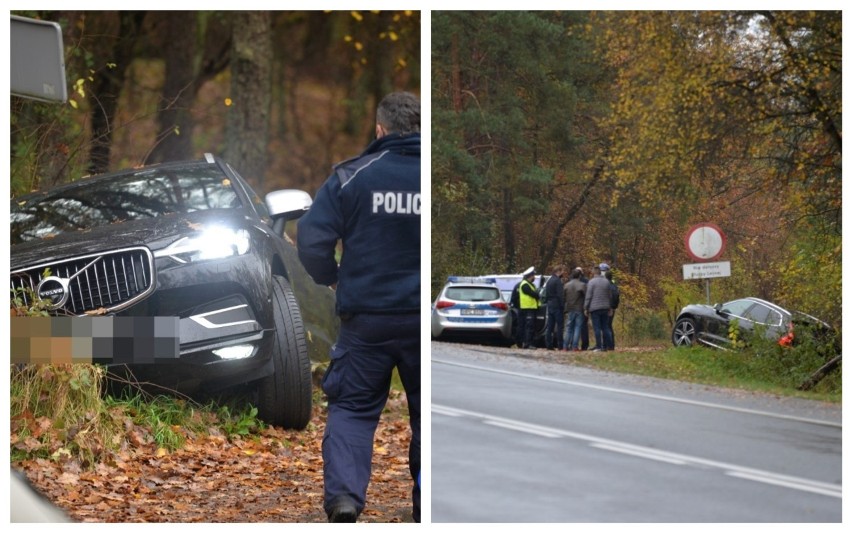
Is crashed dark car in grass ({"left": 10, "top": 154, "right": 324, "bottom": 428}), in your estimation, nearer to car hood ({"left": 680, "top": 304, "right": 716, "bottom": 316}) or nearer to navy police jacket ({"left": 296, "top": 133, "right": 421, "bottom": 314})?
navy police jacket ({"left": 296, "top": 133, "right": 421, "bottom": 314})

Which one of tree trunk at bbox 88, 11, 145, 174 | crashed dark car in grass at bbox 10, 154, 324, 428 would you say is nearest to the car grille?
crashed dark car in grass at bbox 10, 154, 324, 428

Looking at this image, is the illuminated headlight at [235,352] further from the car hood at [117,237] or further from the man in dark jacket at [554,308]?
the man in dark jacket at [554,308]

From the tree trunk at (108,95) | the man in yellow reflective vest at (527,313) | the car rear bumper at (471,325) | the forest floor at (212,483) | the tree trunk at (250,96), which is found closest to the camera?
the car rear bumper at (471,325)

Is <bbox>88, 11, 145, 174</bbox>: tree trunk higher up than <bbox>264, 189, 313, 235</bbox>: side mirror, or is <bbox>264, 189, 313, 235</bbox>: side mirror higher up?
<bbox>88, 11, 145, 174</bbox>: tree trunk

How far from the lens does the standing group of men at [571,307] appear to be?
555 centimetres

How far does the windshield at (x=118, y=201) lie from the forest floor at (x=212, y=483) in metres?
1.05

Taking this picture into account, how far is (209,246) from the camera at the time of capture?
598cm

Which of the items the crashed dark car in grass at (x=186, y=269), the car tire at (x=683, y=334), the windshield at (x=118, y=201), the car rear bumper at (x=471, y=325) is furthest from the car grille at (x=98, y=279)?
the car tire at (x=683, y=334)

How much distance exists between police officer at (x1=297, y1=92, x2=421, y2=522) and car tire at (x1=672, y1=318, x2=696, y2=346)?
3.72 ft

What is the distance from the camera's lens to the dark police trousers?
200 inches

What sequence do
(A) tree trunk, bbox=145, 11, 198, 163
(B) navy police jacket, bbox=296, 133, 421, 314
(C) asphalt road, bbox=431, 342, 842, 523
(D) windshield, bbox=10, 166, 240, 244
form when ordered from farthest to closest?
(A) tree trunk, bbox=145, 11, 198, 163
(D) windshield, bbox=10, 166, 240, 244
(C) asphalt road, bbox=431, 342, 842, 523
(B) navy police jacket, bbox=296, 133, 421, 314

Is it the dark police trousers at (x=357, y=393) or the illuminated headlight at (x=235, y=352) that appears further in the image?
the illuminated headlight at (x=235, y=352)

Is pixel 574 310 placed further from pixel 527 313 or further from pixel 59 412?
pixel 59 412

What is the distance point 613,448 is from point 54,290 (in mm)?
2545
